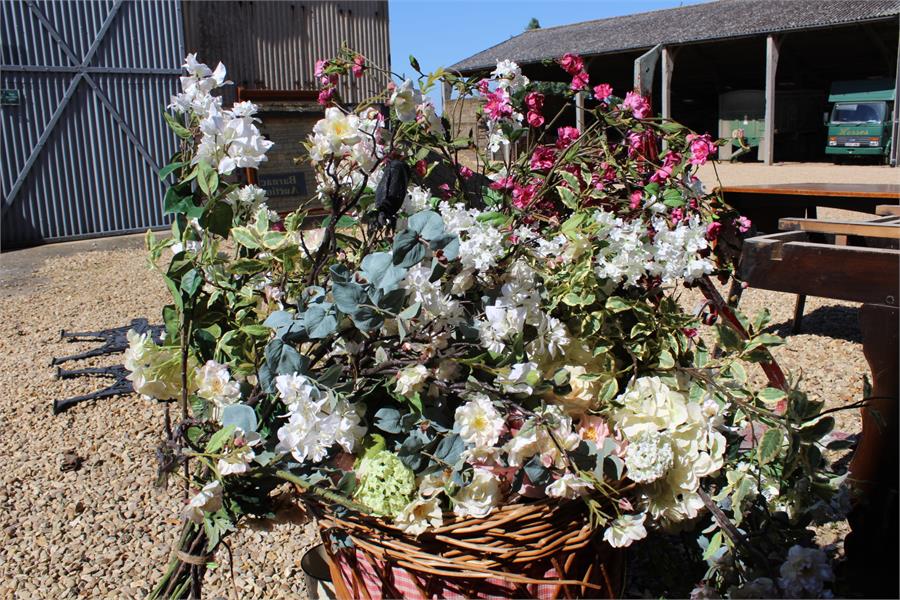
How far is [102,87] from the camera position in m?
→ 9.05

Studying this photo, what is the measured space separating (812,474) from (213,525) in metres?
0.96

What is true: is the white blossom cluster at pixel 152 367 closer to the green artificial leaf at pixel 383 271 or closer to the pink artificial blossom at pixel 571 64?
the green artificial leaf at pixel 383 271

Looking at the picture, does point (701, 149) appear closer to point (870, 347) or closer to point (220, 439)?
point (870, 347)

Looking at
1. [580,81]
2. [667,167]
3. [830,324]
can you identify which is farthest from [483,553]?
[830,324]

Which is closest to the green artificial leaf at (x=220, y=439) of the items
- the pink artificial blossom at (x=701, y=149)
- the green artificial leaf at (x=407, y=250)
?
the green artificial leaf at (x=407, y=250)

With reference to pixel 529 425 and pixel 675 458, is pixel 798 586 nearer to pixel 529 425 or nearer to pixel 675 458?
pixel 675 458

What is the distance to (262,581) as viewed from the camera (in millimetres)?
2168

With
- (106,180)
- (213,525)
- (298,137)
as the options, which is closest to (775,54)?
(298,137)

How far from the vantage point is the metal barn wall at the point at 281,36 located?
967 cm

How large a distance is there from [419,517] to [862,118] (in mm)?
19066

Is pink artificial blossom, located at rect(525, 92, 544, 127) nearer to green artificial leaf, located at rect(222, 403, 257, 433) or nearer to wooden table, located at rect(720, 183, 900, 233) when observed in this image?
green artificial leaf, located at rect(222, 403, 257, 433)

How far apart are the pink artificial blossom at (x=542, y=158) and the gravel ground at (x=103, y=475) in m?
0.70

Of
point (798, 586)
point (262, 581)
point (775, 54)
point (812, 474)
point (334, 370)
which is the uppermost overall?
point (775, 54)

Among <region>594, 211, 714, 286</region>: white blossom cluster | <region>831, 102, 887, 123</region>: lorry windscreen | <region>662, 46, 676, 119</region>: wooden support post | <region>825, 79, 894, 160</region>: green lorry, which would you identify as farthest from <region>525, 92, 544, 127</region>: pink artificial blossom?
<region>831, 102, 887, 123</region>: lorry windscreen
